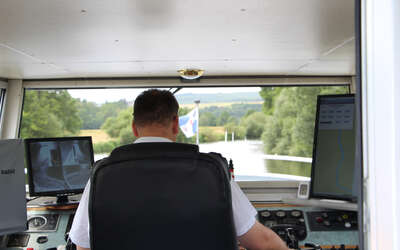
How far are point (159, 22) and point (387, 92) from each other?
234 cm

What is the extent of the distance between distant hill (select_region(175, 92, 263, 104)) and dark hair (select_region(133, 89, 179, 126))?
3.96 metres

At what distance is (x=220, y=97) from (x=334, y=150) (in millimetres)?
3775

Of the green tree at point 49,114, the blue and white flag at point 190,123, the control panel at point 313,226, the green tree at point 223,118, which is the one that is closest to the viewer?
the control panel at point 313,226

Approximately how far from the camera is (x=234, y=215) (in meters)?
1.38

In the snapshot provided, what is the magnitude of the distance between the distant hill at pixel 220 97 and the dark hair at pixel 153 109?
13.0ft

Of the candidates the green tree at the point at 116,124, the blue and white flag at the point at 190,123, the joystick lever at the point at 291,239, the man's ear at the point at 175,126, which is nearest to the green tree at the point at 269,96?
the blue and white flag at the point at 190,123

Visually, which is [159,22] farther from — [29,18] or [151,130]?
[151,130]

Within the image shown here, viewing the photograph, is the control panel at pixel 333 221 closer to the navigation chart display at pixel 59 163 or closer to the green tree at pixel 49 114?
the navigation chart display at pixel 59 163

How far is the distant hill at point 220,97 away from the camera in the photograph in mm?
5583

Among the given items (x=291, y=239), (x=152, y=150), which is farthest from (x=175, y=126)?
(x=291, y=239)

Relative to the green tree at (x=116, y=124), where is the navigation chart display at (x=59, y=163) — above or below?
below

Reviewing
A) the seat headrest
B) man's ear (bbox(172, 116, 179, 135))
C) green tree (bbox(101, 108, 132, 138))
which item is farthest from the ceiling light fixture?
the seat headrest

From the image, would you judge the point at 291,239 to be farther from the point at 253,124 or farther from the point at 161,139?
the point at 253,124

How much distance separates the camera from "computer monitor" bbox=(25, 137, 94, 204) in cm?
278
